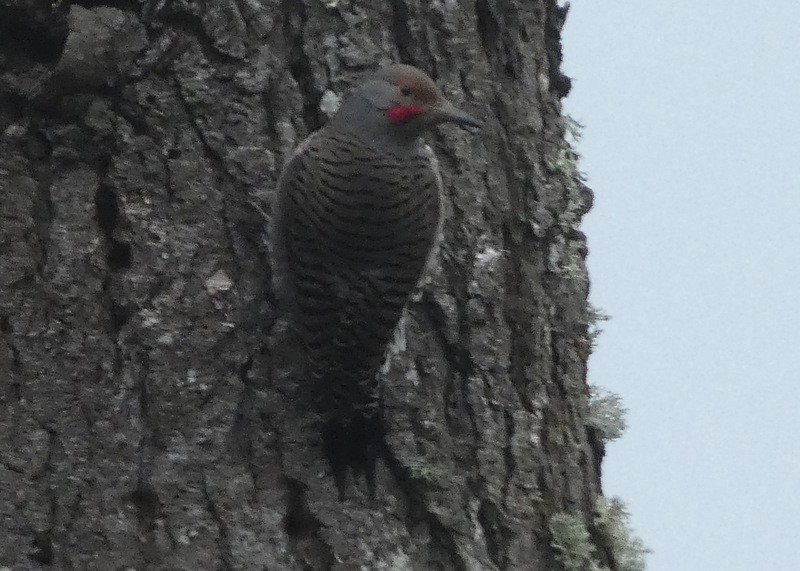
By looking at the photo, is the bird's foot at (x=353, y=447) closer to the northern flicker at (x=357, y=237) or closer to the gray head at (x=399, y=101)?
the northern flicker at (x=357, y=237)

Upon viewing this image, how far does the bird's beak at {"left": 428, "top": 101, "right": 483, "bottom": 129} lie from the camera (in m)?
2.69

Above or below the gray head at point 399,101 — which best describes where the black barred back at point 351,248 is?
below

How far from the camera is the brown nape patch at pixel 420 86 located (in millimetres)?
2732

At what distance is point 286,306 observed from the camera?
2.55 meters

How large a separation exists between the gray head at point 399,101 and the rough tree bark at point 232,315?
0.06 metres

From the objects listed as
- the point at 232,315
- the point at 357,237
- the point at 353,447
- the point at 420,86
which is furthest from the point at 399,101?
the point at 353,447

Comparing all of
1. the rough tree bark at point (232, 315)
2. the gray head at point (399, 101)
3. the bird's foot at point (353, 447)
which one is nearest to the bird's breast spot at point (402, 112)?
the gray head at point (399, 101)

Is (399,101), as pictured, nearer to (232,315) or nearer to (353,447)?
(232,315)

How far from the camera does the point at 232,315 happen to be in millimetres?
2494

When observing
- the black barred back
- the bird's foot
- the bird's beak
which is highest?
the bird's beak

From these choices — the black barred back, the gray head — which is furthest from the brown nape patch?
the black barred back

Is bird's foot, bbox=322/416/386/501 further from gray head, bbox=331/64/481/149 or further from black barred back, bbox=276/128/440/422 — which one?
gray head, bbox=331/64/481/149

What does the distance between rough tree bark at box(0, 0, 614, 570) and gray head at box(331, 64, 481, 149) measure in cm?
6

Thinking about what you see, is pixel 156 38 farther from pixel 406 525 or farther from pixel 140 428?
pixel 406 525
